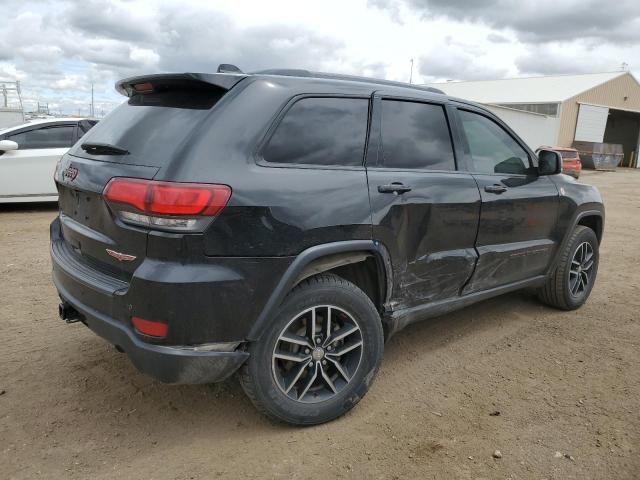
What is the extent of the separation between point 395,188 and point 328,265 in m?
0.62

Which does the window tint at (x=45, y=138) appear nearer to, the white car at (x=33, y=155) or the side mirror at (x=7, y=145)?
the white car at (x=33, y=155)

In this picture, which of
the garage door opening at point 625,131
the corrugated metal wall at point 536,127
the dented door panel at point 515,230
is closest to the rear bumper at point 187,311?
the dented door panel at point 515,230

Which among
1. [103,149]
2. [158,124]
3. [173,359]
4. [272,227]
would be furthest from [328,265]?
[103,149]

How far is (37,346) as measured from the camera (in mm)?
3682

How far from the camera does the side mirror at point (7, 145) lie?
825 cm

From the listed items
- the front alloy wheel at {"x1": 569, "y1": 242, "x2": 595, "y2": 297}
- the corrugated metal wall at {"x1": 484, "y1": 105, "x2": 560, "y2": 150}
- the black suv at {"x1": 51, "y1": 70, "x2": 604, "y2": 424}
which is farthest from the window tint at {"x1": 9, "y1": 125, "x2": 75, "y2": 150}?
the corrugated metal wall at {"x1": 484, "y1": 105, "x2": 560, "y2": 150}

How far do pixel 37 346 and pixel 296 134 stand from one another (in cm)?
246

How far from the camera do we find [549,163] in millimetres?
4141

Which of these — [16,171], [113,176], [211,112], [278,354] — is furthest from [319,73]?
[16,171]

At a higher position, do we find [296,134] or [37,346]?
[296,134]

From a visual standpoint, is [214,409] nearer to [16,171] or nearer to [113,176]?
[113,176]

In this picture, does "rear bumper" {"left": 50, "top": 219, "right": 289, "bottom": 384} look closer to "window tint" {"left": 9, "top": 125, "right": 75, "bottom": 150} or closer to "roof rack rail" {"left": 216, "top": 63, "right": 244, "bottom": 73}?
"roof rack rail" {"left": 216, "top": 63, "right": 244, "bottom": 73}

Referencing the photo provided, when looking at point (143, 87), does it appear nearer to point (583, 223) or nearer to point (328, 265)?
point (328, 265)

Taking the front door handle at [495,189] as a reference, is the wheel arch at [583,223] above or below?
below
